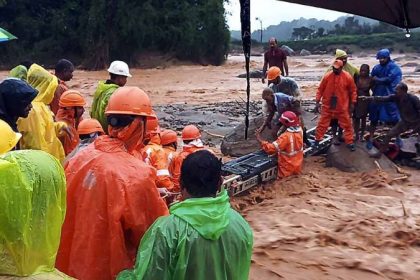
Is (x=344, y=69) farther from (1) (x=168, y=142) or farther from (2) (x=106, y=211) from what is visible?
(2) (x=106, y=211)

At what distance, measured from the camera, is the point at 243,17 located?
2.94 meters

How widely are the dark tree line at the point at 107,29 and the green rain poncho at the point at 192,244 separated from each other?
28.0 metres

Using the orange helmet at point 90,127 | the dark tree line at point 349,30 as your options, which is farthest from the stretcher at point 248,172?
the dark tree line at point 349,30

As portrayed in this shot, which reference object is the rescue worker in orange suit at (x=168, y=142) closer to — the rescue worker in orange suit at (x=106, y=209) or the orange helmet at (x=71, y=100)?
the orange helmet at (x=71, y=100)

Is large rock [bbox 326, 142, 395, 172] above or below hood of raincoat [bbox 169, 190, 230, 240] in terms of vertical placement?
below

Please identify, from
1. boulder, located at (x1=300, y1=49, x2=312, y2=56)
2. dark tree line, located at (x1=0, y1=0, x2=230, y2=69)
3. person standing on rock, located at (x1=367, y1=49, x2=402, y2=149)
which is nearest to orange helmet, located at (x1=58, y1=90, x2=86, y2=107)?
person standing on rock, located at (x1=367, y1=49, x2=402, y2=149)

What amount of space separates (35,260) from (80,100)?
161 inches

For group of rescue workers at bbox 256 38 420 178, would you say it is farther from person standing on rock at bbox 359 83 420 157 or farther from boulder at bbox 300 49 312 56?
boulder at bbox 300 49 312 56

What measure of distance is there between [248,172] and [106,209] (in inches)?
214

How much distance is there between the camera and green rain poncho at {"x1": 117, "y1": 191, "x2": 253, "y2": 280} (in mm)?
2369

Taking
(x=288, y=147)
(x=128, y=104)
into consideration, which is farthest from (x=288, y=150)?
(x=128, y=104)

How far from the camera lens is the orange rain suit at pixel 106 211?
2.75 meters

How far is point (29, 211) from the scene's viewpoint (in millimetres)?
1919

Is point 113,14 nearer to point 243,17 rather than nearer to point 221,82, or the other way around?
point 221,82
